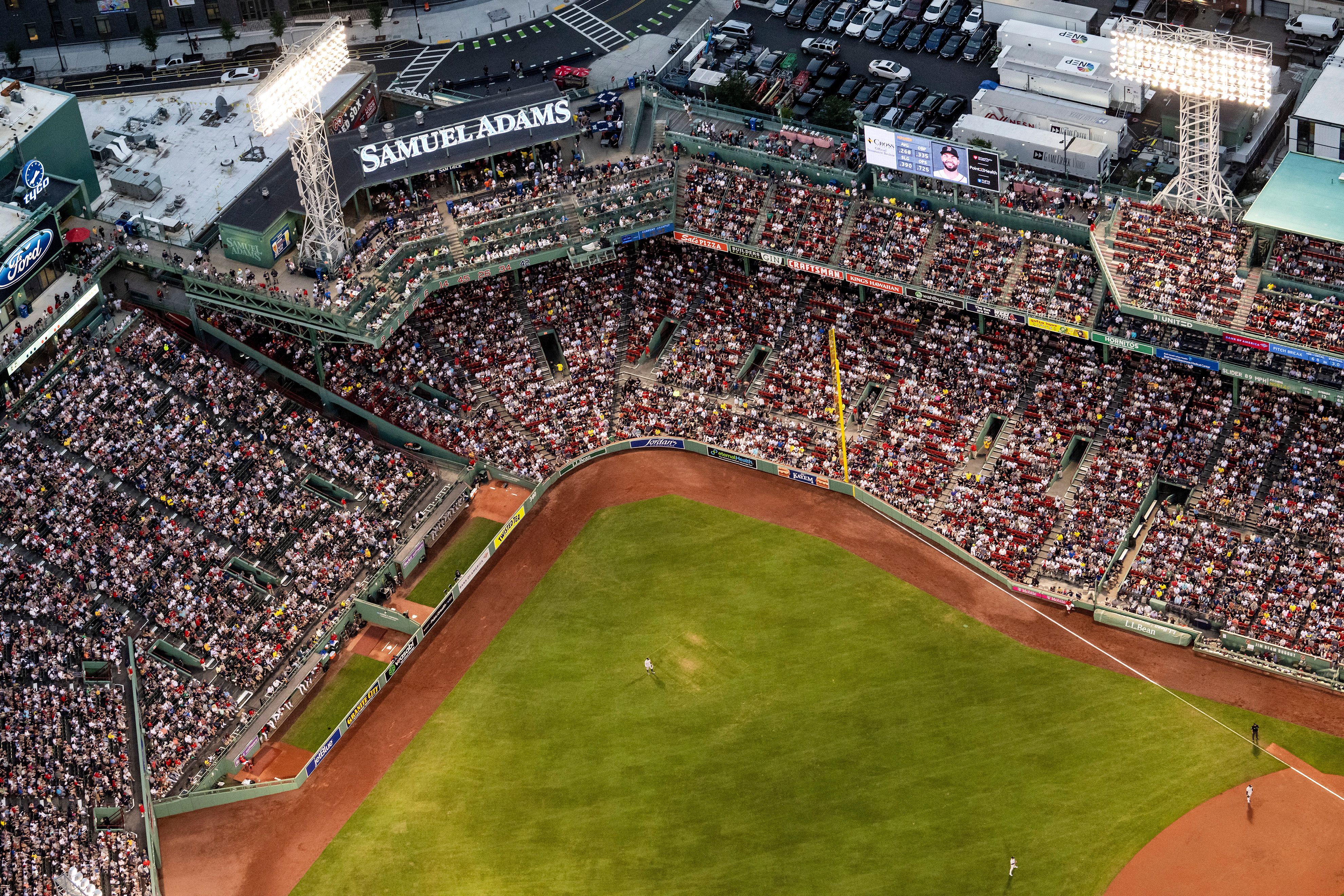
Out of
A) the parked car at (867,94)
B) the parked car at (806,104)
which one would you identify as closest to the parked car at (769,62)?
the parked car at (806,104)

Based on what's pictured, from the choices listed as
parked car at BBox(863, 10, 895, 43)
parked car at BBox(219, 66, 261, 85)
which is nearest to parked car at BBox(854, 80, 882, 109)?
parked car at BBox(863, 10, 895, 43)

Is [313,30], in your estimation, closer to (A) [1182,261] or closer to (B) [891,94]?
(B) [891,94]

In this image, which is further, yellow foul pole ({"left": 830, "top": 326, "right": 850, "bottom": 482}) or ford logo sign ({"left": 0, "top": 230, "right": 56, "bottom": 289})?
yellow foul pole ({"left": 830, "top": 326, "right": 850, "bottom": 482})

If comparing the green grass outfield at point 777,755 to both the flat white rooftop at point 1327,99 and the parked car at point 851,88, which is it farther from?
the parked car at point 851,88

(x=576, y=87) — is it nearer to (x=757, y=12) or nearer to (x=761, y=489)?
(x=757, y=12)

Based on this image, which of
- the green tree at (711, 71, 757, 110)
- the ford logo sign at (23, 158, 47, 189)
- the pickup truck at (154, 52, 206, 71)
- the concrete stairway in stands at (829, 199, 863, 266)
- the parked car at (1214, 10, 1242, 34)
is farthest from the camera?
the pickup truck at (154, 52, 206, 71)

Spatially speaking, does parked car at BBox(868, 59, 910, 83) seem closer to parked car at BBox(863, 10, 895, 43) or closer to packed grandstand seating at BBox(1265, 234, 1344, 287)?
parked car at BBox(863, 10, 895, 43)
